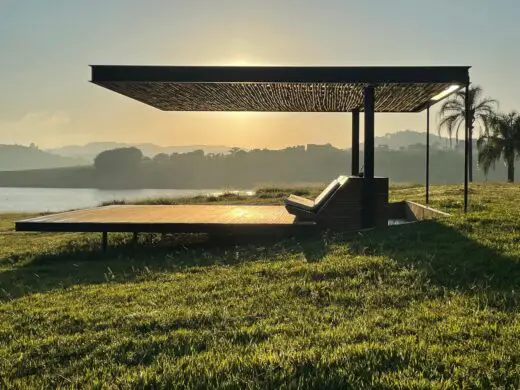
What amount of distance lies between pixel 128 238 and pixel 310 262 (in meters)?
6.67

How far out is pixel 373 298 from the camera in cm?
510

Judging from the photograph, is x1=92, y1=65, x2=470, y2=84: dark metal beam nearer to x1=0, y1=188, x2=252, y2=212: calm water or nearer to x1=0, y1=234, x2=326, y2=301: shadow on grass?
x1=0, y1=234, x2=326, y2=301: shadow on grass

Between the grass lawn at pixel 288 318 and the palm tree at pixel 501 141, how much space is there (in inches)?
987

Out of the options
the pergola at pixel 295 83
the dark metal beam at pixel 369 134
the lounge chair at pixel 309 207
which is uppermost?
the pergola at pixel 295 83

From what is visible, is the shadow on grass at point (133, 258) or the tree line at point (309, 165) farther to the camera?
the tree line at point (309, 165)

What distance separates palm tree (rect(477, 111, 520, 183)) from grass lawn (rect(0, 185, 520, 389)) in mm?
25057

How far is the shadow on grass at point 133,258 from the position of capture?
7492 mm

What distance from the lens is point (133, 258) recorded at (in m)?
9.44

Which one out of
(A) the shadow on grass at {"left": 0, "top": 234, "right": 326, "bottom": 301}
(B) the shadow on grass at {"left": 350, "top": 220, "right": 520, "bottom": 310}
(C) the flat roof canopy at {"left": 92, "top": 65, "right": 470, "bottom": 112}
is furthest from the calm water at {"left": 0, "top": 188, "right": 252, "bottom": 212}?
(B) the shadow on grass at {"left": 350, "top": 220, "right": 520, "bottom": 310}

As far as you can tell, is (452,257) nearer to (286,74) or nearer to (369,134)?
(369,134)

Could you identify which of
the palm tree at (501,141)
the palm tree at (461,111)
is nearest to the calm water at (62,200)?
the palm tree at (461,111)

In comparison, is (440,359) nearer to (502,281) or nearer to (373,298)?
(373,298)

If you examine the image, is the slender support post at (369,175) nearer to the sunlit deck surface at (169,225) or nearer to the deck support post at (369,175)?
the deck support post at (369,175)

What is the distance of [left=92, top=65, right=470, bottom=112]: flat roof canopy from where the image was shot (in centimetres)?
897
